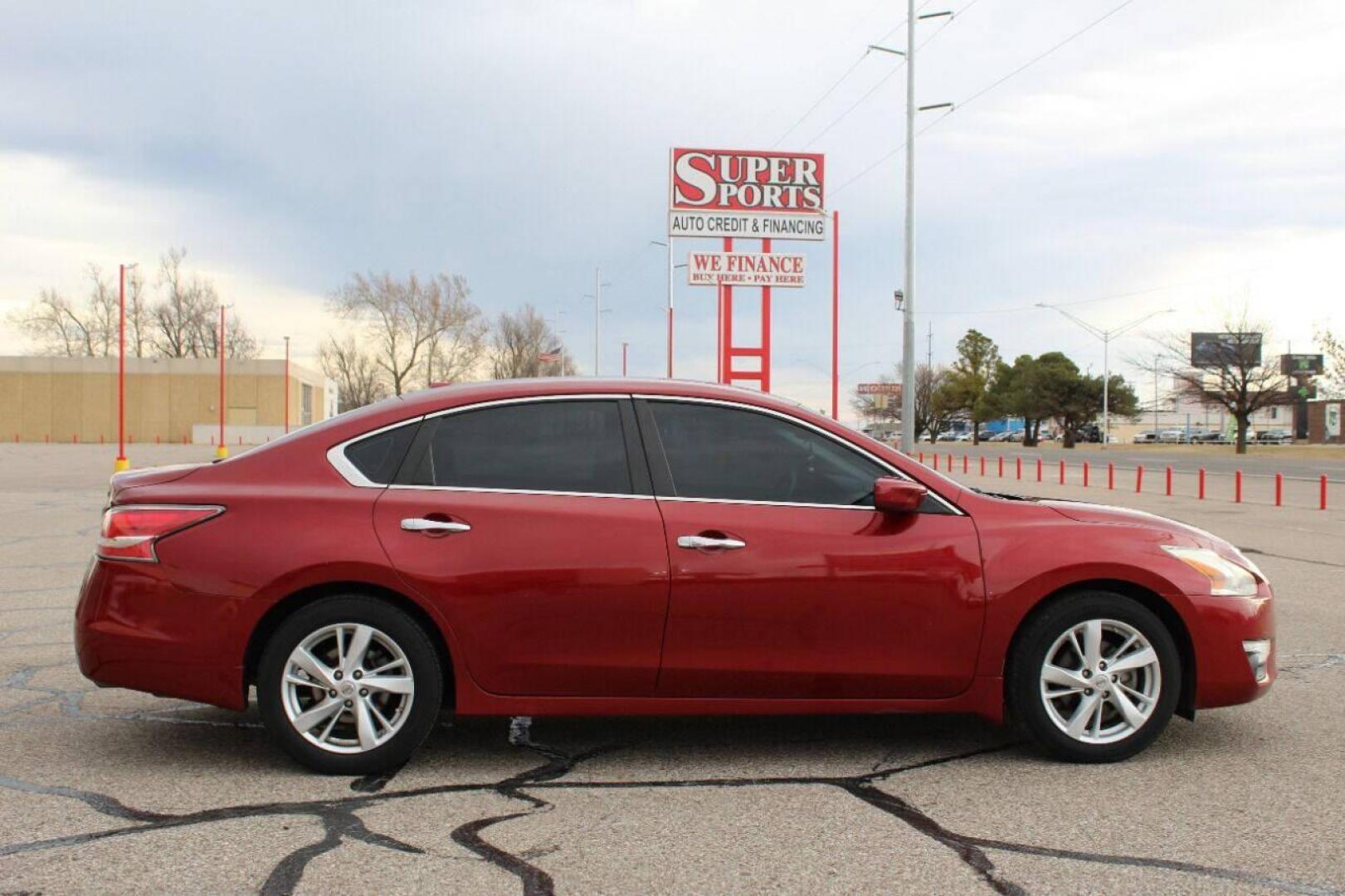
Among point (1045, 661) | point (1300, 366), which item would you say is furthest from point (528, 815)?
point (1300, 366)

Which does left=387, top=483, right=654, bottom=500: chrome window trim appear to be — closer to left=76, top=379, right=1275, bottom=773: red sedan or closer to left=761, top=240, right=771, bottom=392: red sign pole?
left=76, top=379, right=1275, bottom=773: red sedan

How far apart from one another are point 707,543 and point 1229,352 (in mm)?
65066

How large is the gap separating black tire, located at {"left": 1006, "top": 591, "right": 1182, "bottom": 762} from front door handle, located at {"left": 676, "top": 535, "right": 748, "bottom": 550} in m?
1.23

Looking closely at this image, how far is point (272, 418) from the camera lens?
297ft

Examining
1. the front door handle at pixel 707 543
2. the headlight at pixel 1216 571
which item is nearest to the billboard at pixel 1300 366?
the headlight at pixel 1216 571

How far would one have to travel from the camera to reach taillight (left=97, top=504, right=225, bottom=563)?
4.55 meters

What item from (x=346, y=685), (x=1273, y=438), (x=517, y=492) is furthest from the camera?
(x=1273, y=438)

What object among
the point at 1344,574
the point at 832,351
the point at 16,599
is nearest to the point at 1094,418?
the point at 832,351

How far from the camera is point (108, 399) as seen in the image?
87.4 meters

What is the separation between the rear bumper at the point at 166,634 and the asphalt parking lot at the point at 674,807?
39 centimetres

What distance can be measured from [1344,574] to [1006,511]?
8209 millimetres

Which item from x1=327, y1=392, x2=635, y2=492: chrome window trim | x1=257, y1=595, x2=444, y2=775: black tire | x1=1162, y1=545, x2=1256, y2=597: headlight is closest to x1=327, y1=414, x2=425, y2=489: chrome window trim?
x1=327, y1=392, x2=635, y2=492: chrome window trim

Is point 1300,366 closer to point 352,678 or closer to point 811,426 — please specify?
point 811,426

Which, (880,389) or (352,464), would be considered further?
(880,389)
